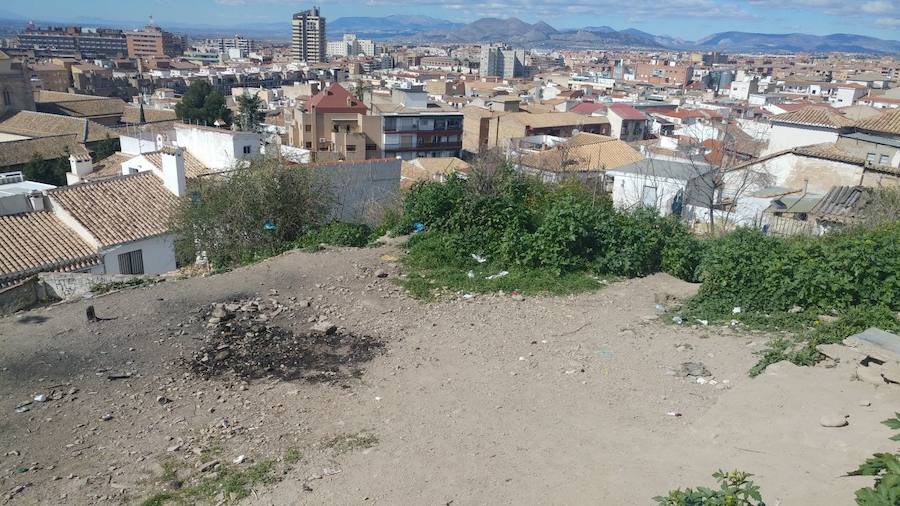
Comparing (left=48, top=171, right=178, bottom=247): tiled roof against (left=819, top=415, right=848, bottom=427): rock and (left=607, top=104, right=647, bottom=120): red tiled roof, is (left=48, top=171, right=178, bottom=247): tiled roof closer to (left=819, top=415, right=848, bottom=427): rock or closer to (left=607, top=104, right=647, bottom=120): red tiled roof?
(left=819, top=415, right=848, bottom=427): rock

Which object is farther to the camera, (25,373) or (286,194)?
(286,194)

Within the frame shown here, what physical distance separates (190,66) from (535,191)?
409 ft

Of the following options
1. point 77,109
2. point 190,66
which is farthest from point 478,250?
point 190,66

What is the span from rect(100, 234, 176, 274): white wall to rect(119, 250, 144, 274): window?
0.08 metres

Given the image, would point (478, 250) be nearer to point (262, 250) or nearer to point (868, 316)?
point (262, 250)

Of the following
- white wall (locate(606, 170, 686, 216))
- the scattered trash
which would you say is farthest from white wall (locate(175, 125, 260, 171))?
white wall (locate(606, 170, 686, 216))

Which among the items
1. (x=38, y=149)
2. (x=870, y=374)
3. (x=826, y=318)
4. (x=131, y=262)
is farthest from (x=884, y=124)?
(x=38, y=149)

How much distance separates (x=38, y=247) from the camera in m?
14.6

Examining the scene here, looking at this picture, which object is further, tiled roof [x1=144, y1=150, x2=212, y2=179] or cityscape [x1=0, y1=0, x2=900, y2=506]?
tiled roof [x1=144, y1=150, x2=212, y2=179]

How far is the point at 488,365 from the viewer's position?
7.91 m

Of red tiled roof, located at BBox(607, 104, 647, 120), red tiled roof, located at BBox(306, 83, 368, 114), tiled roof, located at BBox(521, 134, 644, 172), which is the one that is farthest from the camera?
red tiled roof, located at BBox(607, 104, 647, 120)

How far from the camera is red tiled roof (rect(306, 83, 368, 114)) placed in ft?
149

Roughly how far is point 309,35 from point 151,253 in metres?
177

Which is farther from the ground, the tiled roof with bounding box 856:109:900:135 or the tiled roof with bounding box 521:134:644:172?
the tiled roof with bounding box 856:109:900:135
